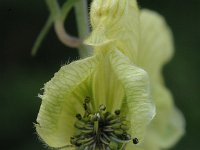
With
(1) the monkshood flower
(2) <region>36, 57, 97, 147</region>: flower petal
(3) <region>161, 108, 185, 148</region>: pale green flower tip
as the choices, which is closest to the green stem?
(1) the monkshood flower

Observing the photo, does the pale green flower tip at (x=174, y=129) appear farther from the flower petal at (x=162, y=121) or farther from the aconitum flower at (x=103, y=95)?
the aconitum flower at (x=103, y=95)

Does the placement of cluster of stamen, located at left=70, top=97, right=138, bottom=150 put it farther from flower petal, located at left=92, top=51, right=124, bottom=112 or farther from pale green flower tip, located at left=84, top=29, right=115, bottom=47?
pale green flower tip, located at left=84, top=29, right=115, bottom=47

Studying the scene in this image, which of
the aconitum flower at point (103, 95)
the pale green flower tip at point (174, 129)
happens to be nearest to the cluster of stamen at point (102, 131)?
the aconitum flower at point (103, 95)

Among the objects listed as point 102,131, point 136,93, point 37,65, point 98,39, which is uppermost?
point 37,65

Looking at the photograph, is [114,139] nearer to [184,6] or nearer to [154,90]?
[154,90]

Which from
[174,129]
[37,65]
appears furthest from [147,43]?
[37,65]

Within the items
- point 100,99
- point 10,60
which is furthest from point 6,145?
point 100,99

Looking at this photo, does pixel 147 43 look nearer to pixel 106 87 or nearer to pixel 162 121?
pixel 162 121
